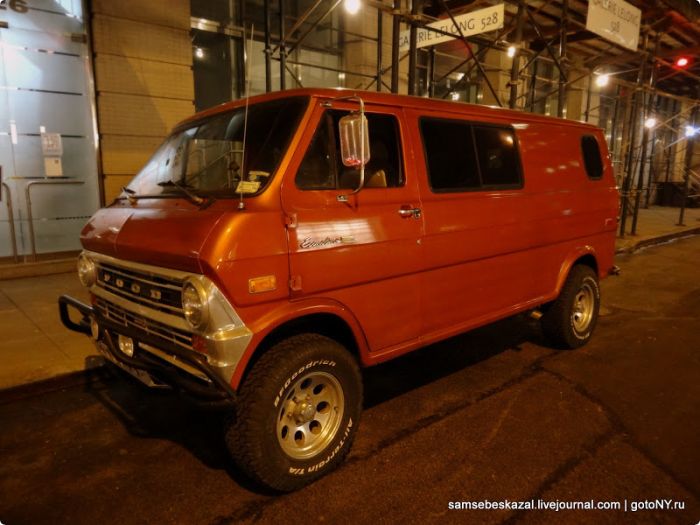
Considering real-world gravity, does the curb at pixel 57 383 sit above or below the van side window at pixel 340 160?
below

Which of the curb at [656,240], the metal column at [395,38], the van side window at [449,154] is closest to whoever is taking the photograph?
the van side window at [449,154]

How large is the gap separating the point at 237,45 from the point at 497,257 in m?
7.74

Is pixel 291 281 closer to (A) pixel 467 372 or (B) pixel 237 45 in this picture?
(A) pixel 467 372

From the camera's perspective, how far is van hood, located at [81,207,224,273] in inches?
103

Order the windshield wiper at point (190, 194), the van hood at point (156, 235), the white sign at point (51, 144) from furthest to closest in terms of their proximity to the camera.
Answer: the white sign at point (51, 144) < the windshield wiper at point (190, 194) < the van hood at point (156, 235)

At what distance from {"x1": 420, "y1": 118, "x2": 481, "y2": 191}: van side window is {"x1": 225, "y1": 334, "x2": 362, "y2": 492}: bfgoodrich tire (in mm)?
1518

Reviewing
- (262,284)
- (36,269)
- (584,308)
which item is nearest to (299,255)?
(262,284)

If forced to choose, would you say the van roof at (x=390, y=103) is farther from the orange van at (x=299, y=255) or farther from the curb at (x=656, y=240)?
the curb at (x=656, y=240)

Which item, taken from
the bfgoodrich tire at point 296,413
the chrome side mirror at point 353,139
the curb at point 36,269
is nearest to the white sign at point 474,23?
the chrome side mirror at point 353,139

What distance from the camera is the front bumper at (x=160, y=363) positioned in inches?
102

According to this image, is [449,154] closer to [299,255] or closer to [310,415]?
[299,255]

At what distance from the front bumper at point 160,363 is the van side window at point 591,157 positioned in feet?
14.7

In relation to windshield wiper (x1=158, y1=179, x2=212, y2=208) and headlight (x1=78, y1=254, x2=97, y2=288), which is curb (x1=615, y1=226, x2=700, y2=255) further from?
headlight (x1=78, y1=254, x2=97, y2=288)

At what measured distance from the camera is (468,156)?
3.97 metres
